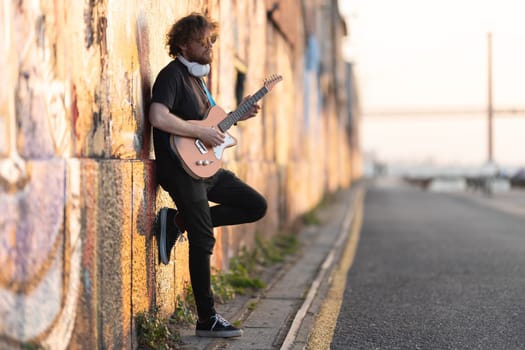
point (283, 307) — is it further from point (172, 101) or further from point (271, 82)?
point (172, 101)

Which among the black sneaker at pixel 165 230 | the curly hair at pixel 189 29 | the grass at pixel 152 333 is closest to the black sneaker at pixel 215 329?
the grass at pixel 152 333

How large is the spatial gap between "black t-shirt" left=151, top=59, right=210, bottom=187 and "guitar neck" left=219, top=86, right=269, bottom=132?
14 cm

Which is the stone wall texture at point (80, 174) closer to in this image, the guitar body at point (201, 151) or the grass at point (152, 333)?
the grass at point (152, 333)

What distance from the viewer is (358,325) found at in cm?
518

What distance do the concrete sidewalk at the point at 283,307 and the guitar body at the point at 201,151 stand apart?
0.99 meters

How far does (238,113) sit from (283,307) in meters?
1.74

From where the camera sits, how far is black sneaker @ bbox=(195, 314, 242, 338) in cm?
459

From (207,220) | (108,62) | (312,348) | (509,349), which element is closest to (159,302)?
(207,220)

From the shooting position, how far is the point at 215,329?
4590mm

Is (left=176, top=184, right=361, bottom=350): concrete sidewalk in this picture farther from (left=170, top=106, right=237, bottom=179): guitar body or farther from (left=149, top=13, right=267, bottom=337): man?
(left=170, top=106, right=237, bottom=179): guitar body

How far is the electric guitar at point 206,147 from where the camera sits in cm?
432

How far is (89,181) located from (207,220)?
3.95 feet

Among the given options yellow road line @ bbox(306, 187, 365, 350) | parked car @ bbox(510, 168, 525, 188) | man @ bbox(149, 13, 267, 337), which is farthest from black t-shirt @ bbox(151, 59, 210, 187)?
parked car @ bbox(510, 168, 525, 188)

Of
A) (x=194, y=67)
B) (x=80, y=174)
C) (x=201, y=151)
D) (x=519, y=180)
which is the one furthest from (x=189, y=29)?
(x=519, y=180)
